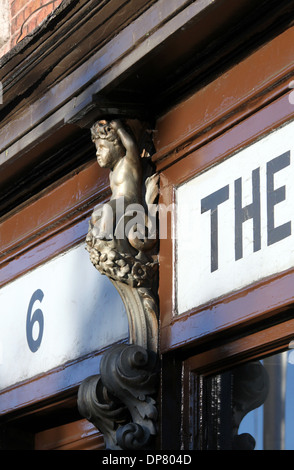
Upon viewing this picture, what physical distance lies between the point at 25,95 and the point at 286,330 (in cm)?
169

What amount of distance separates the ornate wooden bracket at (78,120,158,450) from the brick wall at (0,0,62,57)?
5.03 ft

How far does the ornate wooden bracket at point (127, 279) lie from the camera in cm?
404

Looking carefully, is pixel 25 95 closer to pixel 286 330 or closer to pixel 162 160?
pixel 162 160

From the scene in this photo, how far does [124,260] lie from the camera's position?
13.8 ft

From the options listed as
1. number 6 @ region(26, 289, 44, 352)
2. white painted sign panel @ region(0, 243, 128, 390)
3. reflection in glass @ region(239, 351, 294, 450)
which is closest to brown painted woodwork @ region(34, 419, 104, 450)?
white painted sign panel @ region(0, 243, 128, 390)

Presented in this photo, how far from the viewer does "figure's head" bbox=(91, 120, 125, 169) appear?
4352 mm

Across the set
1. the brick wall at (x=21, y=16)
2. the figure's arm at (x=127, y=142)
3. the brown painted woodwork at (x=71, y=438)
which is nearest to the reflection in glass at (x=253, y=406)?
the brown painted woodwork at (x=71, y=438)

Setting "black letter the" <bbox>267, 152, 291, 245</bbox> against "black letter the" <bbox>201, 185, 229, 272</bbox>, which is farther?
"black letter the" <bbox>201, 185, 229, 272</bbox>

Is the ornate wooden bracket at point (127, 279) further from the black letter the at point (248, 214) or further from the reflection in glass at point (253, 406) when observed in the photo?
the black letter the at point (248, 214)

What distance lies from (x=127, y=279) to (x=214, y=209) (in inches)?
16.9

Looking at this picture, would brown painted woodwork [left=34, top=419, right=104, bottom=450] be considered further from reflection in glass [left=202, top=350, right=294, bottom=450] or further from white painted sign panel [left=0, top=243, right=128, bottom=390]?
reflection in glass [left=202, top=350, right=294, bottom=450]

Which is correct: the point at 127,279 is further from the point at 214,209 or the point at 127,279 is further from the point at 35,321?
the point at 35,321

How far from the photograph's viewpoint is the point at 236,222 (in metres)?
3.90

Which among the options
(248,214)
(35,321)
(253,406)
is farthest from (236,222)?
(35,321)
